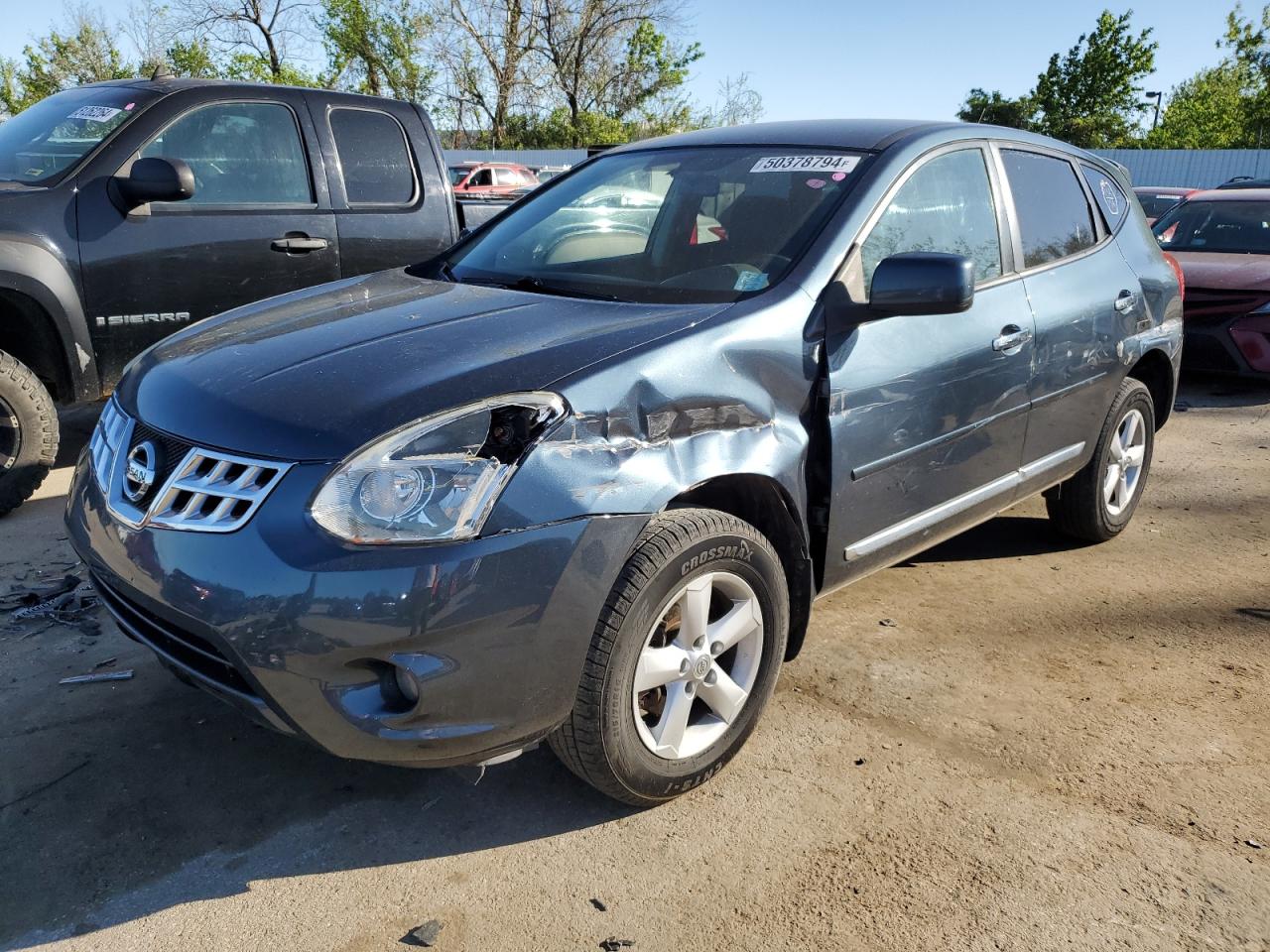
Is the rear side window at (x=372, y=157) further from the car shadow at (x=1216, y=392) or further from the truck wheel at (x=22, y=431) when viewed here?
the car shadow at (x=1216, y=392)

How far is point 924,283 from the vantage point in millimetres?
2777

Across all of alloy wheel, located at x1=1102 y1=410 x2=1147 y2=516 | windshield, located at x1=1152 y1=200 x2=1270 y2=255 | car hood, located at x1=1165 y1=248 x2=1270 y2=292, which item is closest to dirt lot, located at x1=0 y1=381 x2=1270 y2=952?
alloy wheel, located at x1=1102 y1=410 x2=1147 y2=516

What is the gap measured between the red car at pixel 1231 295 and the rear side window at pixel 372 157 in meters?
6.02

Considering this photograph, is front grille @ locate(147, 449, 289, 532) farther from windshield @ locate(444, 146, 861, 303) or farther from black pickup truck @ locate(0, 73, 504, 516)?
black pickup truck @ locate(0, 73, 504, 516)

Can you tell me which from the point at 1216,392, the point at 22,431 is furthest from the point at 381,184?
the point at 1216,392

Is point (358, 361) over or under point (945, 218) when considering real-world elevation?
under

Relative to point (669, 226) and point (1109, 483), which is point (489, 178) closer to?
point (1109, 483)

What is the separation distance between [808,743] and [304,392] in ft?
5.64

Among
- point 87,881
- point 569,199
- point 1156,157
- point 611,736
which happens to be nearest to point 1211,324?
point 569,199

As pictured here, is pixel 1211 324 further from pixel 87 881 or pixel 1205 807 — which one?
pixel 87 881

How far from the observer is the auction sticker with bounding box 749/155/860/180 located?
126 inches

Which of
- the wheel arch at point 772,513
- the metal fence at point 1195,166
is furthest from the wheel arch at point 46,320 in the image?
the metal fence at point 1195,166

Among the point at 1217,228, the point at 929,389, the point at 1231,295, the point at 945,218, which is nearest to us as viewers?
the point at 929,389

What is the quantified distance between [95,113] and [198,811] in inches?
148
